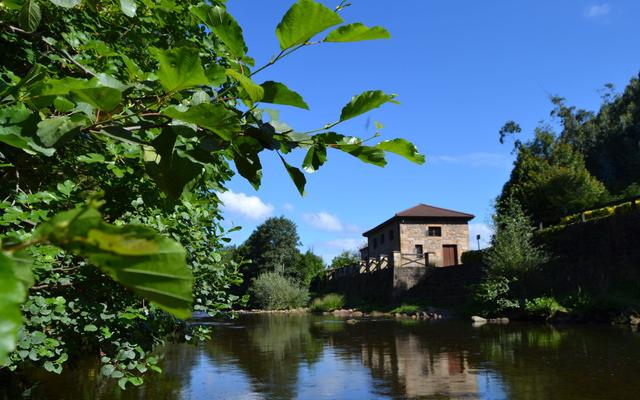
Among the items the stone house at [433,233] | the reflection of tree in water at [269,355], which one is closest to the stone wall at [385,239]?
the stone house at [433,233]

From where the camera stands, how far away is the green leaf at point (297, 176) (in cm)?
131

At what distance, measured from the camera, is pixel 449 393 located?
26.8 ft

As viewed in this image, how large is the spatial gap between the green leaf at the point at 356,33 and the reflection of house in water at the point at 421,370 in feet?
26.0

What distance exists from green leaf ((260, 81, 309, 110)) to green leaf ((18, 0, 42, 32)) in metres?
0.68

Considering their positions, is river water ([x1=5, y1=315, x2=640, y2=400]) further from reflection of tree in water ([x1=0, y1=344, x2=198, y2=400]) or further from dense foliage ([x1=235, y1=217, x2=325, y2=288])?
dense foliage ([x1=235, y1=217, x2=325, y2=288])

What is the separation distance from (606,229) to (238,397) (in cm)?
1903

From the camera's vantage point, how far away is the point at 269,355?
42.9 feet

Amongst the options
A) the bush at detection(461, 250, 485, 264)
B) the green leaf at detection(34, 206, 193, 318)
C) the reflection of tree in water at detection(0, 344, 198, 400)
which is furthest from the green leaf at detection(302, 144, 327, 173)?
the bush at detection(461, 250, 485, 264)

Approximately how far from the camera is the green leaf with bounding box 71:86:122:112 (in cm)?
93

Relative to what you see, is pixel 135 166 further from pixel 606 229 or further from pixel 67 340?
pixel 606 229

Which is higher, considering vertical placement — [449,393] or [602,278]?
[602,278]

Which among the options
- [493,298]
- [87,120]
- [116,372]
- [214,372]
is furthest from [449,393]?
[493,298]

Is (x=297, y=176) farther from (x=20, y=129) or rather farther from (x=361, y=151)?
(x=20, y=129)

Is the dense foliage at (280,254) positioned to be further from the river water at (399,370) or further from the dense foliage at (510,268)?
the river water at (399,370)
